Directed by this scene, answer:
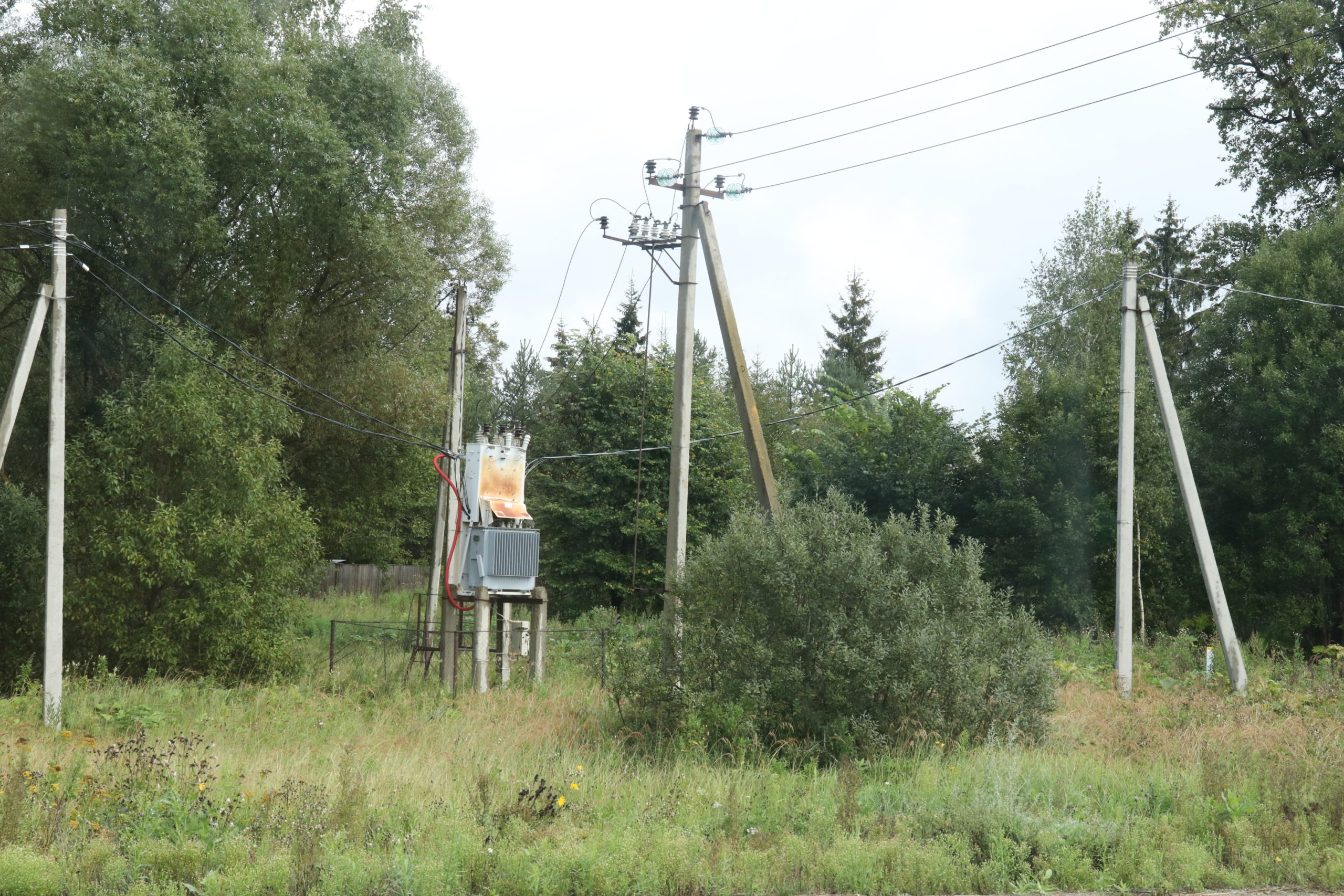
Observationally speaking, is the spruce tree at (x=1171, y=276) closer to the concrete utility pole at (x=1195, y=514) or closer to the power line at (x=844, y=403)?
the power line at (x=844, y=403)

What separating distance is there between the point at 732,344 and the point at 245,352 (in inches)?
360

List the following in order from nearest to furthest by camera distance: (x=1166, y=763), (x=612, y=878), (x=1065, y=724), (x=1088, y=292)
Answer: (x=612, y=878), (x=1166, y=763), (x=1065, y=724), (x=1088, y=292)

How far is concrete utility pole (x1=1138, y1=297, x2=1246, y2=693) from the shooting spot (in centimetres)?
1445

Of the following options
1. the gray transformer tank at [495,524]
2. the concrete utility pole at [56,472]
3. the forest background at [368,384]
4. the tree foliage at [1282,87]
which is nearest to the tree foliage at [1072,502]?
the forest background at [368,384]

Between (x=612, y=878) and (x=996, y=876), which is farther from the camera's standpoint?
(x=996, y=876)

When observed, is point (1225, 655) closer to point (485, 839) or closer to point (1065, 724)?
point (1065, 724)

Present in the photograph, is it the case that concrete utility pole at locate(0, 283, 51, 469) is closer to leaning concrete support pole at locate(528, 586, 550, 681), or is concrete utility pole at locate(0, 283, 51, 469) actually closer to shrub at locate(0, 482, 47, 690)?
shrub at locate(0, 482, 47, 690)

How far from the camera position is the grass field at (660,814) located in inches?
235

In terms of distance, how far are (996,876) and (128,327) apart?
1830cm

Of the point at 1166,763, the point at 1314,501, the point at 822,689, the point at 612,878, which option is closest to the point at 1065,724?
the point at 1166,763

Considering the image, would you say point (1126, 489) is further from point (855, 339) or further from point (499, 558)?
point (855, 339)

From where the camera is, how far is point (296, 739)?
39.5ft

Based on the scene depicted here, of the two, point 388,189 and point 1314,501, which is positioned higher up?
point 388,189

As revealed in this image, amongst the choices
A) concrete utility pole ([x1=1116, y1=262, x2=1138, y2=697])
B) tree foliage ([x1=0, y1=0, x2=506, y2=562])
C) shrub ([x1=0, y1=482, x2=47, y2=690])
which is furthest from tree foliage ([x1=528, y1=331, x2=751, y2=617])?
concrete utility pole ([x1=1116, y1=262, x2=1138, y2=697])
